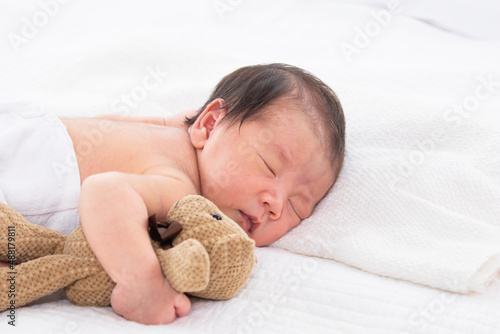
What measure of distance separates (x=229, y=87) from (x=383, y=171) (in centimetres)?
45

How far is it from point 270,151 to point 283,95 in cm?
16

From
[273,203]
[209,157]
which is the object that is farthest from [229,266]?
[209,157]

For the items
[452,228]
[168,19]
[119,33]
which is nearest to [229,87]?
[452,228]

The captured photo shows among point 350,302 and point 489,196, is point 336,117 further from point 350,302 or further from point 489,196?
point 350,302

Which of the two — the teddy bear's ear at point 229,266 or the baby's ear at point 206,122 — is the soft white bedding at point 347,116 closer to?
the teddy bear's ear at point 229,266

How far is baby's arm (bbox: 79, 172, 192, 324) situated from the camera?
3.33 feet

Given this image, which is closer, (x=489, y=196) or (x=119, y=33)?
(x=489, y=196)

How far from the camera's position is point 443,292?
1.15 m

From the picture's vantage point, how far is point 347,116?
1.68m

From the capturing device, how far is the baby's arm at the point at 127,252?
101cm

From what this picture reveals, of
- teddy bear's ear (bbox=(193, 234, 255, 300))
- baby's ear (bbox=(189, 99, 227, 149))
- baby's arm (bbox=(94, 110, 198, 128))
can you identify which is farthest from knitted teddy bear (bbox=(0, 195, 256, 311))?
baby's arm (bbox=(94, 110, 198, 128))

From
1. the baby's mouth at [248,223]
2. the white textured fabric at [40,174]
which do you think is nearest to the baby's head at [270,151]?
the baby's mouth at [248,223]

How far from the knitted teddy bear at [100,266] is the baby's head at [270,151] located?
24 centimetres

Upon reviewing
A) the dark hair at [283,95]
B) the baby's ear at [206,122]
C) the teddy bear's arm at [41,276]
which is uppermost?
the dark hair at [283,95]
